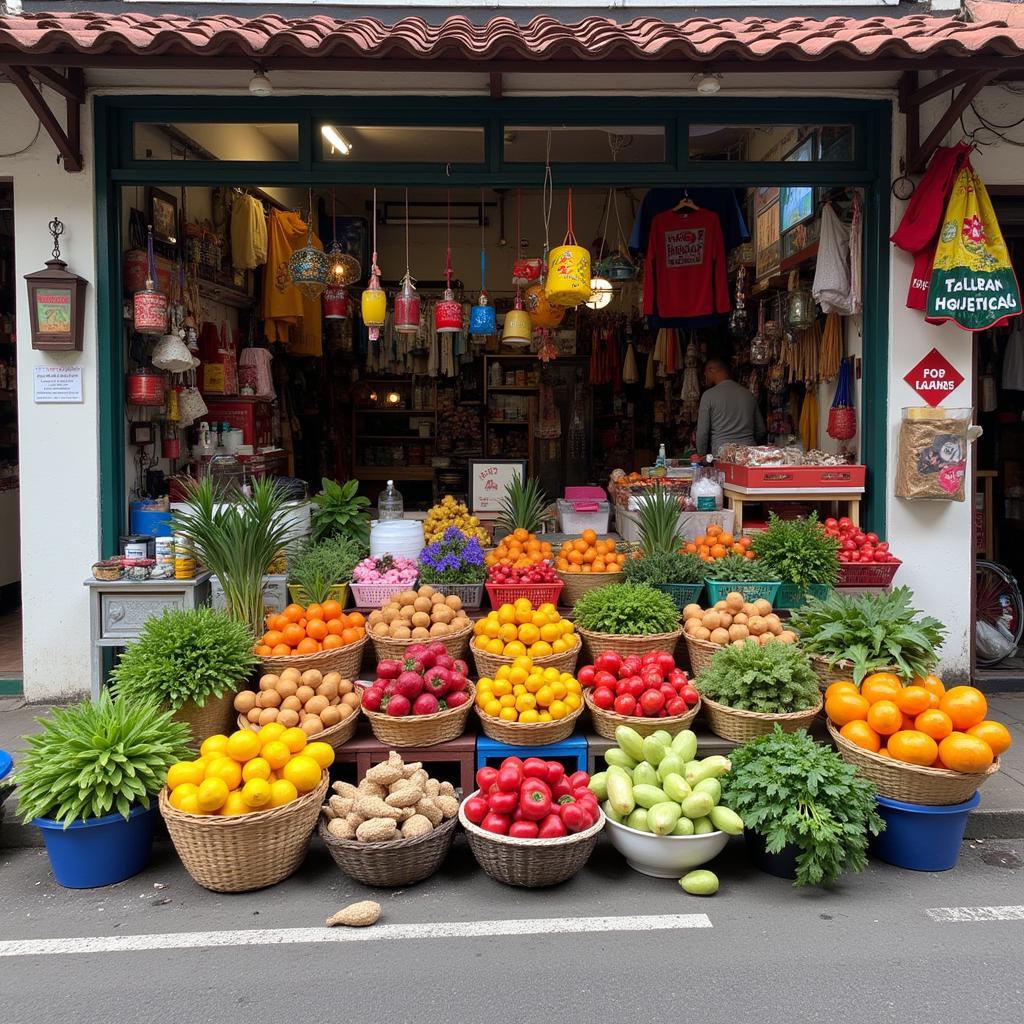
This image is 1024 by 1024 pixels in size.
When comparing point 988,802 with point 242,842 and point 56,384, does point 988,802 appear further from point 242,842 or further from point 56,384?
point 56,384

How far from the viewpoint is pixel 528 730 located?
4.68m

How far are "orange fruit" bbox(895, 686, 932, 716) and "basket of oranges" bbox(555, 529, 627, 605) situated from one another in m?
2.16

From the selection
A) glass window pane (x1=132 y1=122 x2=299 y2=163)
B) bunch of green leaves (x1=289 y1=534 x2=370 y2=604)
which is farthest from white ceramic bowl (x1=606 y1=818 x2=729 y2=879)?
glass window pane (x1=132 y1=122 x2=299 y2=163)

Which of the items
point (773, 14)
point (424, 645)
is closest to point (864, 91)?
point (773, 14)

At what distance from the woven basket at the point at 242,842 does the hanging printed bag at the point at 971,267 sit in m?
5.00

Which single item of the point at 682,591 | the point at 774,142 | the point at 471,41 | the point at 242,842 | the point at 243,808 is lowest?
the point at 242,842

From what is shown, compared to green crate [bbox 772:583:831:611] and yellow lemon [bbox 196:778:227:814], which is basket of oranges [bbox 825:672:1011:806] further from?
yellow lemon [bbox 196:778:227:814]

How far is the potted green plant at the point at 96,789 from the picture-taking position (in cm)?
411

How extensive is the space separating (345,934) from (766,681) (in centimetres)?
237

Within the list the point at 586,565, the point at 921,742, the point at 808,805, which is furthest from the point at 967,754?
the point at 586,565

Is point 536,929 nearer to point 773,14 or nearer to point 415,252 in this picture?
point 773,14

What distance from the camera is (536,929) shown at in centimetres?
377

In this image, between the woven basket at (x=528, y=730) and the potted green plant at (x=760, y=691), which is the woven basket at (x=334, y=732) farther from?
the potted green plant at (x=760, y=691)

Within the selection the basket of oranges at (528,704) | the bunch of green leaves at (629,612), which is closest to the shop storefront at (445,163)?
the bunch of green leaves at (629,612)
